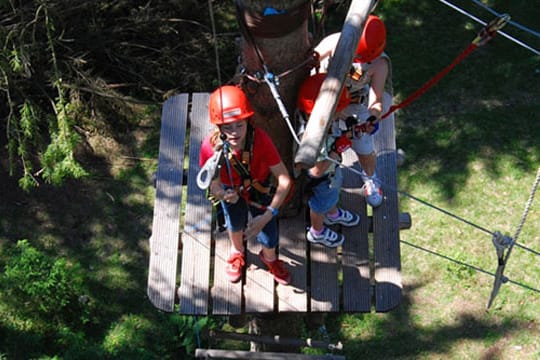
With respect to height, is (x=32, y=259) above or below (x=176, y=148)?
below

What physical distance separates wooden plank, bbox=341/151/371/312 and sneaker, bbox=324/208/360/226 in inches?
1.5

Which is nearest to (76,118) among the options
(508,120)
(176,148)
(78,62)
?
(78,62)

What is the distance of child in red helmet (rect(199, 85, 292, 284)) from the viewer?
2.95 m

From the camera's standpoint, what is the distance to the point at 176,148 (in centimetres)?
407

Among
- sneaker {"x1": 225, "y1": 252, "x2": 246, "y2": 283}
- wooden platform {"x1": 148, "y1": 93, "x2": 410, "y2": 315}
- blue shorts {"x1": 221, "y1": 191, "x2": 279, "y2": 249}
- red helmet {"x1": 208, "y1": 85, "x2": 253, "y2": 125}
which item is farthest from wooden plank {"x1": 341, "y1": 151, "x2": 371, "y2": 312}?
red helmet {"x1": 208, "y1": 85, "x2": 253, "y2": 125}

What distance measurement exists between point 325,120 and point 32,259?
3.52 meters

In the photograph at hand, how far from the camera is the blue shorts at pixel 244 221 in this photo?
3.41 m

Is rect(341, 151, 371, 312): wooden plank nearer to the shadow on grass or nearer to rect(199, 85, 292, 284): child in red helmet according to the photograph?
rect(199, 85, 292, 284): child in red helmet

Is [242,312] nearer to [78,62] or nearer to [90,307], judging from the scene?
[90,307]

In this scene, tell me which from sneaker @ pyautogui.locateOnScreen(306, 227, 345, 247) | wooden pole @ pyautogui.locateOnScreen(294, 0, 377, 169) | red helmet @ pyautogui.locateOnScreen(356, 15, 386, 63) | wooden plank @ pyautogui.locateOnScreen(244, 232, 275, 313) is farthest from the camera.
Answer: sneaker @ pyautogui.locateOnScreen(306, 227, 345, 247)

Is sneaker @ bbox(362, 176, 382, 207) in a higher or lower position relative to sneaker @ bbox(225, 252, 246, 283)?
higher

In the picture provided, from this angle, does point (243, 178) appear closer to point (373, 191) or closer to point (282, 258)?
point (282, 258)

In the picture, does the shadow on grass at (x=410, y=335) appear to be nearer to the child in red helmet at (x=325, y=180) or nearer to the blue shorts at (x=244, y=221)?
the child in red helmet at (x=325, y=180)

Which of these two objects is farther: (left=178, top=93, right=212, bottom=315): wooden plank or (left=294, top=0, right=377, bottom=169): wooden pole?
(left=178, top=93, right=212, bottom=315): wooden plank
